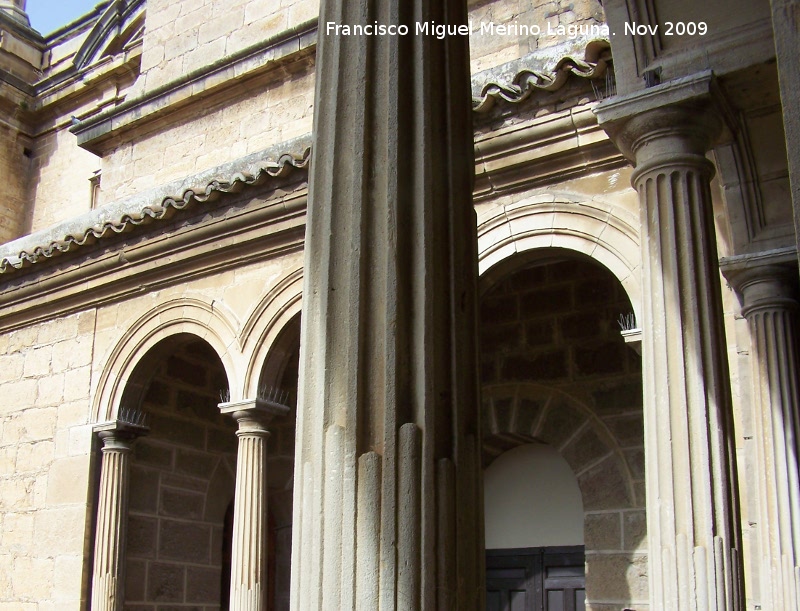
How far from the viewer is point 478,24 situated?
9.65m

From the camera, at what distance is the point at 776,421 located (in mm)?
5477

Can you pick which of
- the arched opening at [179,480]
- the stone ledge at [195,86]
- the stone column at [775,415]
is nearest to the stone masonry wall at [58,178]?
the stone ledge at [195,86]

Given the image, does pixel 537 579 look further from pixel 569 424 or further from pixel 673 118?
pixel 673 118

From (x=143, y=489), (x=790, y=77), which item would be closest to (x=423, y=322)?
(x=790, y=77)

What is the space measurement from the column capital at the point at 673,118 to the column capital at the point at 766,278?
1.11 meters

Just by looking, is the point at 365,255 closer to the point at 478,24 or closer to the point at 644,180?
the point at 644,180

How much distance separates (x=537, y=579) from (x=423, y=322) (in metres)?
6.47

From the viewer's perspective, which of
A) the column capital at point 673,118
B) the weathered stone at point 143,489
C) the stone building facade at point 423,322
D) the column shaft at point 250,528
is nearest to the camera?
the stone building facade at point 423,322

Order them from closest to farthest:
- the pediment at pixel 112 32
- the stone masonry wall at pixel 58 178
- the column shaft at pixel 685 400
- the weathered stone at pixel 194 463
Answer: the column shaft at pixel 685 400 → the weathered stone at pixel 194 463 → the stone masonry wall at pixel 58 178 → the pediment at pixel 112 32

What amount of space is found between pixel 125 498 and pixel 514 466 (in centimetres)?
338

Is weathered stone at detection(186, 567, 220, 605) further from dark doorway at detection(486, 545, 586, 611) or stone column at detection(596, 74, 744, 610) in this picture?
stone column at detection(596, 74, 744, 610)

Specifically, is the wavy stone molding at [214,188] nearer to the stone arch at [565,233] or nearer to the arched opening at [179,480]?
the stone arch at [565,233]

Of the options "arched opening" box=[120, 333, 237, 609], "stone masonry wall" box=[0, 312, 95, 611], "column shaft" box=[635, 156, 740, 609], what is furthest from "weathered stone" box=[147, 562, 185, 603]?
"column shaft" box=[635, 156, 740, 609]

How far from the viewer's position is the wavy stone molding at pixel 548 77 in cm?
637
